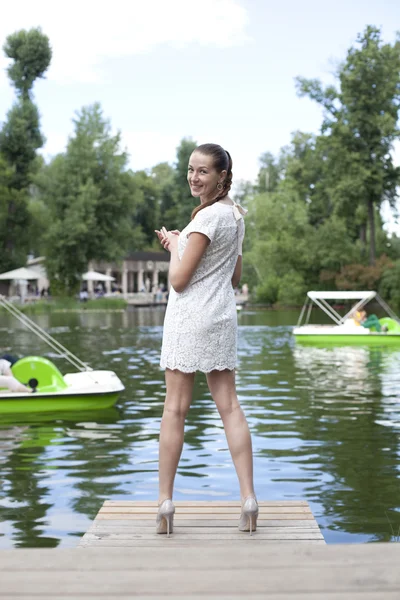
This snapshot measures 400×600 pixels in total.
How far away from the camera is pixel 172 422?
488 cm

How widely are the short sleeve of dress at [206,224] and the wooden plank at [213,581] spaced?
5.82 ft

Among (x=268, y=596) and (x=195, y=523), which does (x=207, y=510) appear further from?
(x=268, y=596)

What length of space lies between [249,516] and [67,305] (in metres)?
60.9

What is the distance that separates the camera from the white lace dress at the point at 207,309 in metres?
4.81

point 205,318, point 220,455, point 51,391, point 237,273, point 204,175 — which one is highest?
point 204,175

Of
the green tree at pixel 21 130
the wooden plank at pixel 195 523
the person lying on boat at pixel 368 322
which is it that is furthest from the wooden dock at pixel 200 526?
the green tree at pixel 21 130

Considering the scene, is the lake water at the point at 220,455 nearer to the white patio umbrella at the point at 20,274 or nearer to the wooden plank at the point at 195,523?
the wooden plank at the point at 195,523

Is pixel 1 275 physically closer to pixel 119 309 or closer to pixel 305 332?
pixel 119 309

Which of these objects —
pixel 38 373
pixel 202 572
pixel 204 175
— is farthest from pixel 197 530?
pixel 38 373

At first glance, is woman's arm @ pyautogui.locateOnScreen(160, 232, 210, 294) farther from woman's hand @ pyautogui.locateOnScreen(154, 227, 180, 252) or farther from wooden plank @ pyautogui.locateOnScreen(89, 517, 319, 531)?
wooden plank @ pyautogui.locateOnScreen(89, 517, 319, 531)

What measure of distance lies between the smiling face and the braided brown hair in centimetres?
2

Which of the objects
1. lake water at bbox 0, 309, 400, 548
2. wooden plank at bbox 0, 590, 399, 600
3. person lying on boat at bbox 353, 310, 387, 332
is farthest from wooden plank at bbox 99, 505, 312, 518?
person lying on boat at bbox 353, 310, 387, 332

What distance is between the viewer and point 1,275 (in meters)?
70.6

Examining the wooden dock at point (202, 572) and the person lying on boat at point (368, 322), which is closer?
the wooden dock at point (202, 572)
